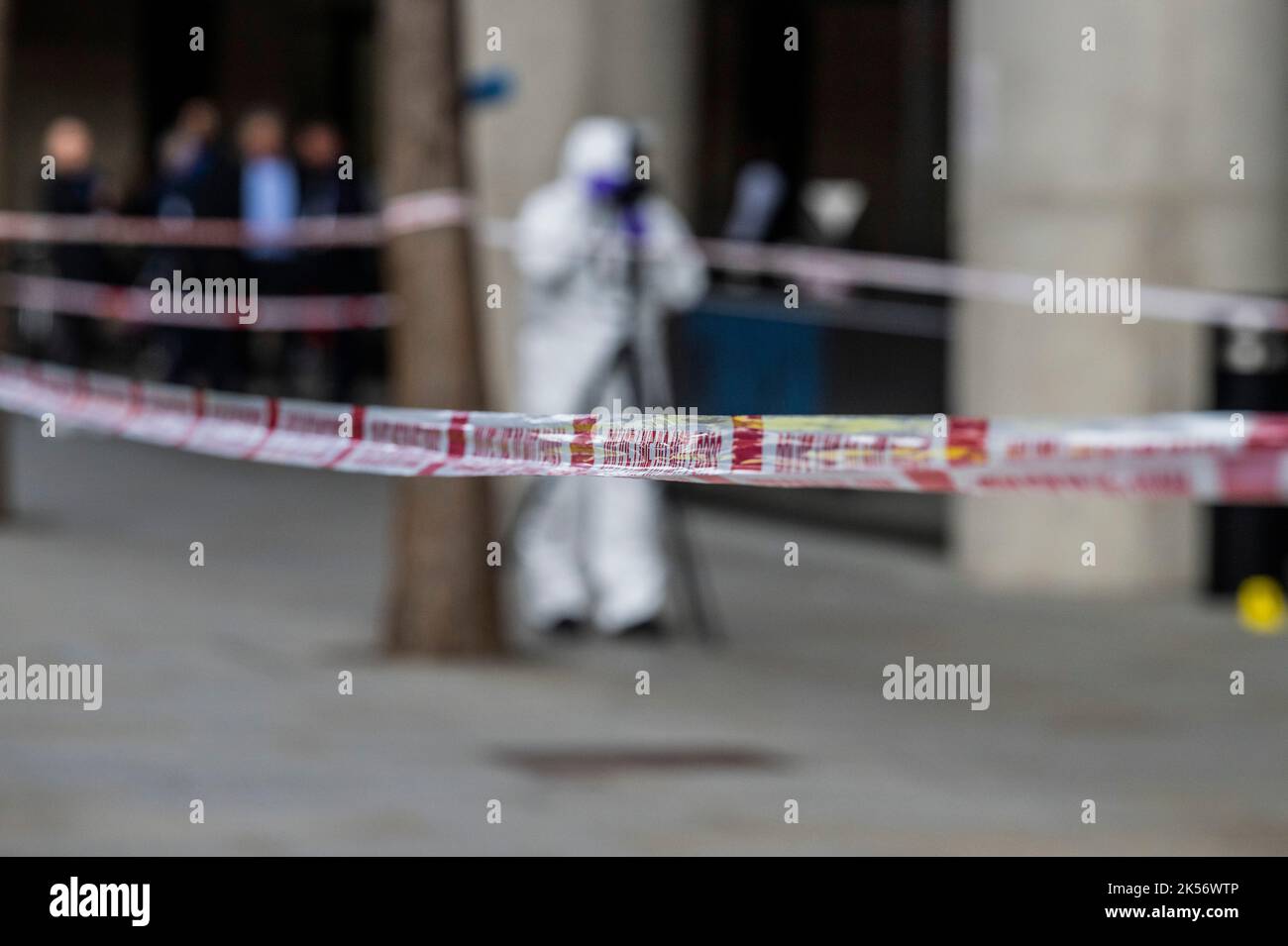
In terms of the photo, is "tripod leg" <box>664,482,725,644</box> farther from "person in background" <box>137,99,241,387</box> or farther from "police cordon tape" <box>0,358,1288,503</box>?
"person in background" <box>137,99,241,387</box>

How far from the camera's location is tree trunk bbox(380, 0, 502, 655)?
10070 millimetres

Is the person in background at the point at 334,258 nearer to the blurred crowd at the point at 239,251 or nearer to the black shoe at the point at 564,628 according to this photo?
the blurred crowd at the point at 239,251

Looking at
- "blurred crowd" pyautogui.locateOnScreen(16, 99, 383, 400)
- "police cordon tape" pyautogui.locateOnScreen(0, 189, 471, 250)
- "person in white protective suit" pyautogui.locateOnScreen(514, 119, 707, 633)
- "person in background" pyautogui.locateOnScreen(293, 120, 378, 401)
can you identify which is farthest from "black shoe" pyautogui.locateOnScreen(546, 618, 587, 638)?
"person in background" pyautogui.locateOnScreen(293, 120, 378, 401)

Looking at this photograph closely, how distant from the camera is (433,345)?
10250 mm

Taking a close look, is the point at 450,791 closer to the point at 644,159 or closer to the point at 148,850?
the point at 148,850

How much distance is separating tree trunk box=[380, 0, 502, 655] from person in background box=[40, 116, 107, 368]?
31.8ft

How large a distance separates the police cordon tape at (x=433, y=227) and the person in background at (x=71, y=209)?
15 cm

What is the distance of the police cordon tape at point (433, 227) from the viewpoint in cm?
1175

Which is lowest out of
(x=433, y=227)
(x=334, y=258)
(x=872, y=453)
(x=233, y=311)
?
(x=872, y=453)

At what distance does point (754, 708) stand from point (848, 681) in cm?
68

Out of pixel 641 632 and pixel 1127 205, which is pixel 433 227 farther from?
pixel 1127 205

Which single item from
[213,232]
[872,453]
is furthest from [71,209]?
[872,453]

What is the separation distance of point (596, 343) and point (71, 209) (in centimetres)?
981

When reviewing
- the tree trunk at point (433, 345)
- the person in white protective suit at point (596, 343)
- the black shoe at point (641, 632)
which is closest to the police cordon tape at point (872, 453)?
the tree trunk at point (433, 345)
